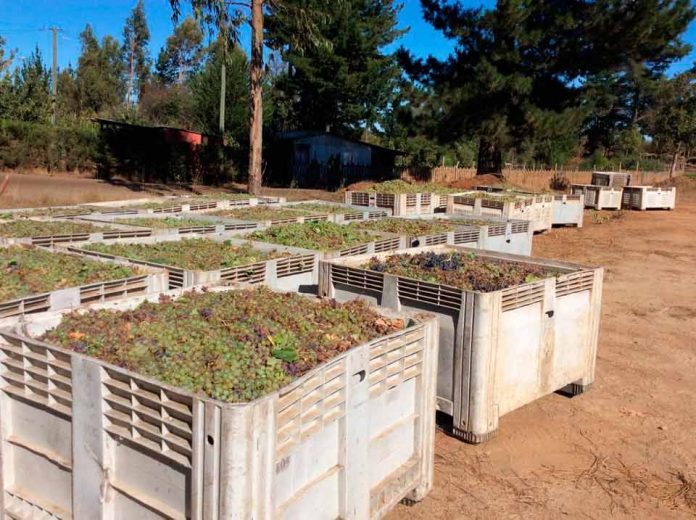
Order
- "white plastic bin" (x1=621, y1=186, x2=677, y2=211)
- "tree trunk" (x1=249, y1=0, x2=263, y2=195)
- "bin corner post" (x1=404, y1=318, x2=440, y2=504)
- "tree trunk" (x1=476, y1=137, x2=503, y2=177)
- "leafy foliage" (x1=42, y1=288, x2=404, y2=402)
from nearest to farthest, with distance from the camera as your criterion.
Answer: "leafy foliage" (x1=42, y1=288, x2=404, y2=402)
"bin corner post" (x1=404, y1=318, x2=440, y2=504)
"tree trunk" (x1=249, y1=0, x2=263, y2=195)
"white plastic bin" (x1=621, y1=186, x2=677, y2=211)
"tree trunk" (x1=476, y1=137, x2=503, y2=177)

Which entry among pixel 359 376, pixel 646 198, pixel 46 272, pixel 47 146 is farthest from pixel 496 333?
pixel 47 146

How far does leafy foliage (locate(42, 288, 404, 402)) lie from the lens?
3.12 meters

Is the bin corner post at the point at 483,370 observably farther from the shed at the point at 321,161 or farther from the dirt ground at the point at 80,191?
the shed at the point at 321,161

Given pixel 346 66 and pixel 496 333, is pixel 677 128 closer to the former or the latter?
pixel 346 66

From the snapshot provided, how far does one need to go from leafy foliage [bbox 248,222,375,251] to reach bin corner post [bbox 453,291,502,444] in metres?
3.12

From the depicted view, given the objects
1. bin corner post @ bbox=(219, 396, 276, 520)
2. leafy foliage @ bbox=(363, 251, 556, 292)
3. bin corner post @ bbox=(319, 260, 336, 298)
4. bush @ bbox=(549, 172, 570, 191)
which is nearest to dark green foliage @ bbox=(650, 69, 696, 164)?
bush @ bbox=(549, 172, 570, 191)

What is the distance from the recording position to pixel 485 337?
16.1ft

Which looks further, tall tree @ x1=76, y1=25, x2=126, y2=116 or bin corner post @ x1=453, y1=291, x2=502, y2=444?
tall tree @ x1=76, y1=25, x2=126, y2=116

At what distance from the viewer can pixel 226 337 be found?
3594 mm

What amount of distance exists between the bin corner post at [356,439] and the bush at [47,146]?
29153 millimetres

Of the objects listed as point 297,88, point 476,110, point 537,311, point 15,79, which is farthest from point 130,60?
point 537,311

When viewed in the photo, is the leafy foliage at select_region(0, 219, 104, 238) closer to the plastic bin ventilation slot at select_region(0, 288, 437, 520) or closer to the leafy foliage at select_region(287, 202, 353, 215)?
the leafy foliage at select_region(287, 202, 353, 215)

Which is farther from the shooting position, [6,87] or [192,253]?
[6,87]

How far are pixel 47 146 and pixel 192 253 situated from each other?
26.1 m
